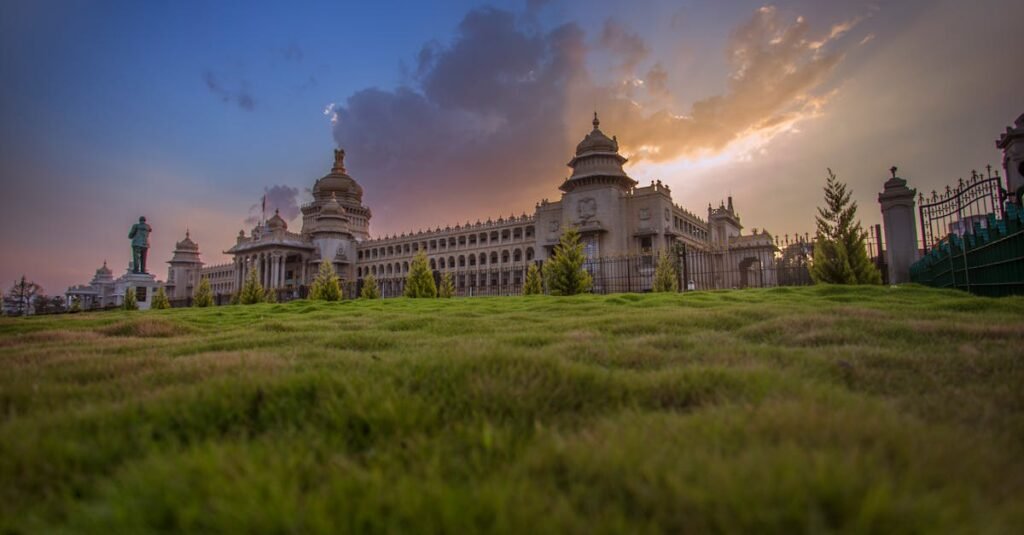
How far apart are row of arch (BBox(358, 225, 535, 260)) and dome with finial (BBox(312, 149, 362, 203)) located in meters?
15.6

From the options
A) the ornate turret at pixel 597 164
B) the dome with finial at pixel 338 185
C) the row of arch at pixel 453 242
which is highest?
the dome with finial at pixel 338 185

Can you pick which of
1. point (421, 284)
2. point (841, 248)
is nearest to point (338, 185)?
point (421, 284)

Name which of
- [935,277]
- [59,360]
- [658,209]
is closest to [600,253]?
[658,209]

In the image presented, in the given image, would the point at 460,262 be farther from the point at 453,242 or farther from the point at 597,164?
the point at 597,164

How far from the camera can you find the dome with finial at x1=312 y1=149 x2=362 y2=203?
8556 cm

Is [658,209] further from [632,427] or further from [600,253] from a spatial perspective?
[632,427]

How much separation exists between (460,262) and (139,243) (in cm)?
4082

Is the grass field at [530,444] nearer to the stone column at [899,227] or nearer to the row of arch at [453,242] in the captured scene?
the stone column at [899,227]

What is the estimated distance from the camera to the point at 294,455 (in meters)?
2.04

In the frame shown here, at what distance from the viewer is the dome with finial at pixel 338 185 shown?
85.6 meters

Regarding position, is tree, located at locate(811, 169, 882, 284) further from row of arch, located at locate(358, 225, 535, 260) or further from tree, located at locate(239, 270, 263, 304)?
row of arch, located at locate(358, 225, 535, 260)

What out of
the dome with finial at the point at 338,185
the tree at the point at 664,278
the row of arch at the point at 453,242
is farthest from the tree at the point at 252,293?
the dome with finial at the point at 338,185

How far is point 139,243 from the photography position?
6288cm

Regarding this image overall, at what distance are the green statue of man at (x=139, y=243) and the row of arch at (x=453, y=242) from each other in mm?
26850
